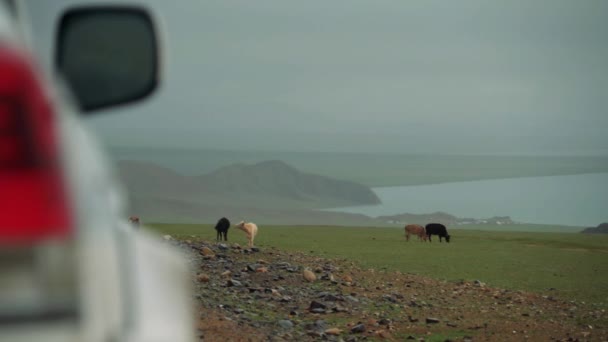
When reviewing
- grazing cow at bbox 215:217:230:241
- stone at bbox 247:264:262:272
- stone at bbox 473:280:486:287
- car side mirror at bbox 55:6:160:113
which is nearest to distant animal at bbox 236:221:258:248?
grazing cow at bbox 215:217:230:241

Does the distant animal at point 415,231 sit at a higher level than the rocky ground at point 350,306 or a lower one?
higher

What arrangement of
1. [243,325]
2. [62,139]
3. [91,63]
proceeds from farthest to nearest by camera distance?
1. [243,325]
2. [91,63]
3. [62,139]

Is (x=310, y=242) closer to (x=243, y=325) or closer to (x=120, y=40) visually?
(x=243, y=325)

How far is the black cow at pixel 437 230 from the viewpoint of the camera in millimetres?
17625

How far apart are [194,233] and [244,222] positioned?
73 cm

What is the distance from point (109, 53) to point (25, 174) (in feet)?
2.38

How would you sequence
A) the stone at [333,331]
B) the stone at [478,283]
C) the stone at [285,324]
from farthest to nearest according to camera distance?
1. the stone at [478,283]
2. the stone at [285,324]
3. the stone at [333,331]

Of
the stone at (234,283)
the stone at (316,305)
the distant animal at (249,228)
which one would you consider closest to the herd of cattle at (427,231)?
the distant animal at (249,228)

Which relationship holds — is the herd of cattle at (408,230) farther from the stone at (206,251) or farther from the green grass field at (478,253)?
the stone at (206,251)

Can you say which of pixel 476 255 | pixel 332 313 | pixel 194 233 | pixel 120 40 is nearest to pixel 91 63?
pixel 120 40

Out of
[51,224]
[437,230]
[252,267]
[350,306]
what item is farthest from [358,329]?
[437,230]

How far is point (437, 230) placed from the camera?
1786 cm

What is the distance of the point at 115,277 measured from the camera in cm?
82

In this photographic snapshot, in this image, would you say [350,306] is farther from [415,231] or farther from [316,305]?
[415,231]
